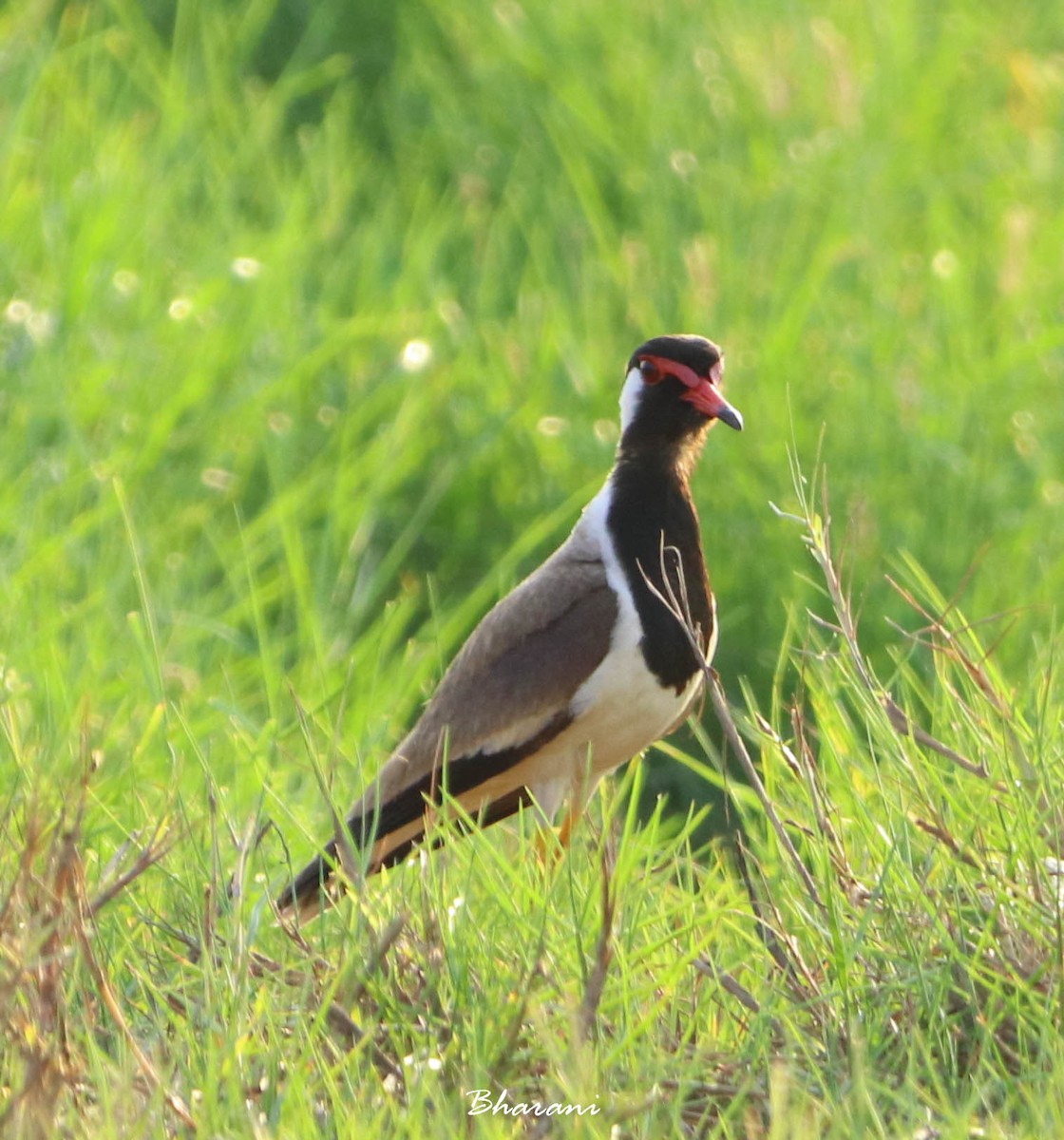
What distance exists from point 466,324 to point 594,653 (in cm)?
296

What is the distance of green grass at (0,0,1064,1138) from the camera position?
2.57 meters

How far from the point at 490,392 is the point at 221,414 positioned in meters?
0.93

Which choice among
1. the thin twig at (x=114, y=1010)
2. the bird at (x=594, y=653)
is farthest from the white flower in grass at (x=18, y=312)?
the thin twig at (x=114, y=1010)

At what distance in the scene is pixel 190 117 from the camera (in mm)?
7090

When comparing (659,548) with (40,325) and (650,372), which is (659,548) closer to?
(650,372)

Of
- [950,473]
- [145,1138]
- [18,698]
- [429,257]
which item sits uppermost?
[145,1138]

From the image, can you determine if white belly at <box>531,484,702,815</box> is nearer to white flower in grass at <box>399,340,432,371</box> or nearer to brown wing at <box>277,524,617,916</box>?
brown wing at <box>277,524,617,916</box>

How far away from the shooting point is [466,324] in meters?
6.62

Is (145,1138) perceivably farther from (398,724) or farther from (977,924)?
(398,724)

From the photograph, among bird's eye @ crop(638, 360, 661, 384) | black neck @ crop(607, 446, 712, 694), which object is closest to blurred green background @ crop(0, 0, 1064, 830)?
black neck @ crop(607, 446, 712, 694)

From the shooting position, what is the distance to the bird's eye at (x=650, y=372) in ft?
13.2

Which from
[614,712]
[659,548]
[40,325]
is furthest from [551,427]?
[614,712]

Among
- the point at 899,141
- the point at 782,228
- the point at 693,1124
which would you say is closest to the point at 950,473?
the point at 782,228

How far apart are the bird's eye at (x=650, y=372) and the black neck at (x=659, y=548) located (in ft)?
0.48
